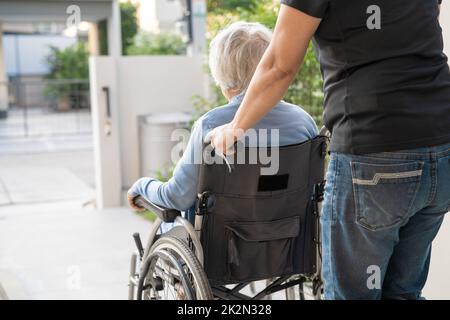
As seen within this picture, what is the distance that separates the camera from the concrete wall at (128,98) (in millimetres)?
5980

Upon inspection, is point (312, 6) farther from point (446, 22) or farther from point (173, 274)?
point (446, 22)

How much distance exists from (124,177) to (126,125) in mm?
547

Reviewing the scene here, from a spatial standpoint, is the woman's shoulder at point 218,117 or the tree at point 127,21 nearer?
the woman's shoulder at point 218,117

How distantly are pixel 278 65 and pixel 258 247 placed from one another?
0.78 m

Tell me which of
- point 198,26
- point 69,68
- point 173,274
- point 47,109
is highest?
point 198,26

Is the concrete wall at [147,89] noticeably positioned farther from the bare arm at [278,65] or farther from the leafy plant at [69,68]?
the leafy plant at [69,68]

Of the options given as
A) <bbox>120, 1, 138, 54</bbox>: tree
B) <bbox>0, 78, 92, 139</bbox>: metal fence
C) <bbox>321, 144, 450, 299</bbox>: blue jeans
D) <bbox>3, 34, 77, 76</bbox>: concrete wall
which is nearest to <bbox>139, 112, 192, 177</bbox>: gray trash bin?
<bbox>321, 144, 450, 299</bbox>: blue jeans

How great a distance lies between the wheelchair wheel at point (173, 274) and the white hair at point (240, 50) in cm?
62

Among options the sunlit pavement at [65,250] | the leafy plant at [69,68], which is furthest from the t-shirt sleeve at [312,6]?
the leafy plant at [69,68]

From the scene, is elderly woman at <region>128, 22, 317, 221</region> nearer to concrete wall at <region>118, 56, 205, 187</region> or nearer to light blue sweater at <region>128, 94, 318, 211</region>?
light blue sweater at <region>128, 94, 318, 211</region>

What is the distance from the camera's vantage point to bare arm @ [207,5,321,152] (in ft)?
4.96

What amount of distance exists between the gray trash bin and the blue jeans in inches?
172

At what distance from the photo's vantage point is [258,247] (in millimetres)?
2115

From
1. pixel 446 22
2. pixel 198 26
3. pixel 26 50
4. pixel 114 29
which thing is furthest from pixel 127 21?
pixel 446 22
